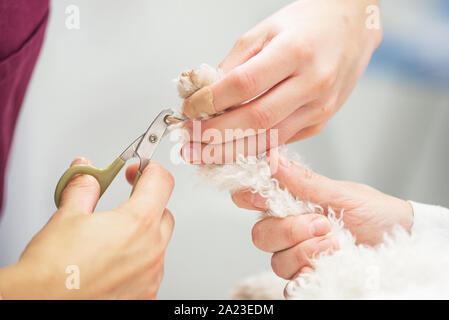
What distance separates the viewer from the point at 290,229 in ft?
1.73

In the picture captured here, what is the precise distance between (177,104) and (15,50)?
26 centimetres

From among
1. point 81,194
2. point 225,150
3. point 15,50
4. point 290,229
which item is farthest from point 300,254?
point 15,50

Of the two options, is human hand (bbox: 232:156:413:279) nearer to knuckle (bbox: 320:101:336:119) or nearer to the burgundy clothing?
knuckle (bbox: 320:101:336:119)

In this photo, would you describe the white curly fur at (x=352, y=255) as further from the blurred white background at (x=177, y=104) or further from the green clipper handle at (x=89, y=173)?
the blurred white background at (x=177, y=104)

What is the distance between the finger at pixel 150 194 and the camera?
0.45 meters

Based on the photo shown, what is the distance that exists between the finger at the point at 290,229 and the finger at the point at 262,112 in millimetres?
127

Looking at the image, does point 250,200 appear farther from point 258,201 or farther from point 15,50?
point 15,50

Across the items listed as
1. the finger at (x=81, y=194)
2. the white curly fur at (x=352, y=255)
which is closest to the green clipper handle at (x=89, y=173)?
the finger at (x=81, y=194)

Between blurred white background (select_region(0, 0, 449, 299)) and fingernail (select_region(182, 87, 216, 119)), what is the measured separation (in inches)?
12.4

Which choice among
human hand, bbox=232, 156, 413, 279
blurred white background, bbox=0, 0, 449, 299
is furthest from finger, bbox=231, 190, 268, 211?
blurred white background, bbox=0, 0, 449, 299

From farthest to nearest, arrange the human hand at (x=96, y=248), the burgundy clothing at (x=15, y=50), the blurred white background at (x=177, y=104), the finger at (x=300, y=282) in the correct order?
the blurred white background at (x=177, y=104) < the burgundy clothing at (x=15, y=50) < the finger at (x=300, y=282) < the human hand at (x=96, y=248)

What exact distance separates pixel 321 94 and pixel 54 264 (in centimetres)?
37

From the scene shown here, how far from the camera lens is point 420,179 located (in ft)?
4.00

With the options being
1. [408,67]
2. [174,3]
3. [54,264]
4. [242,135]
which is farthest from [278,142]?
[408,67]
